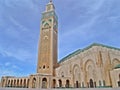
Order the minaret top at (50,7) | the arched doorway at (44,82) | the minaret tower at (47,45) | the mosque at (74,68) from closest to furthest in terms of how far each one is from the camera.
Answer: the mosque at (74,68) < the arched doorway at (44,82) < the minaret tower at (47,45) < the minaret top at (50,7)

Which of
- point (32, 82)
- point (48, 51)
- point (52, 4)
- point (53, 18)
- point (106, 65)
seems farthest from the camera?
point (52, 4)

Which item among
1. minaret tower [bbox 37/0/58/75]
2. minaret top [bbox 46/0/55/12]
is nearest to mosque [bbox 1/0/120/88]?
minaret tower [bbox 37/0/58/75]

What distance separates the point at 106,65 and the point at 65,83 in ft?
31.1

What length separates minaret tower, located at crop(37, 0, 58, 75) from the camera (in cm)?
3461

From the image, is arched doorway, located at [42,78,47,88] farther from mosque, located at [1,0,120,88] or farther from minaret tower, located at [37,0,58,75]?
minaret tower, located at [37,0,58,75]

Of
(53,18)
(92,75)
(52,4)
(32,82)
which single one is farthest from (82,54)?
(52,4)

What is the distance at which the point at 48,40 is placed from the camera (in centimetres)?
3762

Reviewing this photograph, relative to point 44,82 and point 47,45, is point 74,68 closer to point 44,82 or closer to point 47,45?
point 44,82

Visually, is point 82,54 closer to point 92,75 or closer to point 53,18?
point 92,75

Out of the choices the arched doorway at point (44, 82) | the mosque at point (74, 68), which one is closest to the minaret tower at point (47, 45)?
the mosque at point (74, 68)

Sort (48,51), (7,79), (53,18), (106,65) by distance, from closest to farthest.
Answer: (106,65) → (7,79) → (48,51) → (53,18)

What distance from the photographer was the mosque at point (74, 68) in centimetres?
2469

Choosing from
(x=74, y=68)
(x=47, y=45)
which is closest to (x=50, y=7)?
(x=47, y=45)

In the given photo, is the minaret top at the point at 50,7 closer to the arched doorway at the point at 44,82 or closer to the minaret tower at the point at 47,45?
the minaret tower at the point at 47,45
